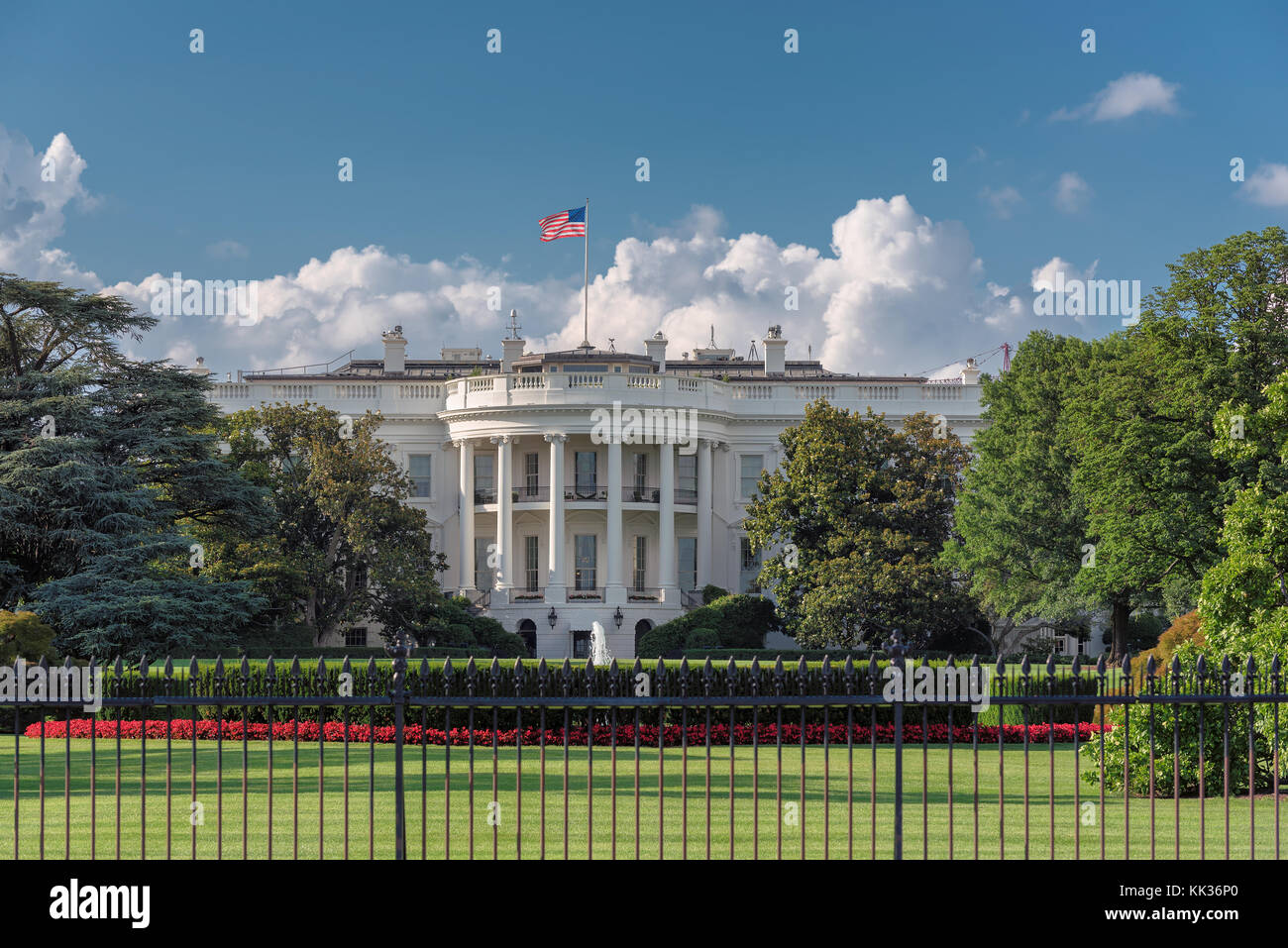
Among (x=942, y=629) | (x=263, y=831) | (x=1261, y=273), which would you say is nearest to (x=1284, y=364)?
(x=1261, y=273)

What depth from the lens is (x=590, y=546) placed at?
6131 centimetres

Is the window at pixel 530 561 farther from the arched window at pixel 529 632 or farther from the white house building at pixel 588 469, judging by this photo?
the arched window at pixel 529 632

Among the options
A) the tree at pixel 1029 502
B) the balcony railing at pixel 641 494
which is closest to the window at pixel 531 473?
the balcony railing at pixel 641 494

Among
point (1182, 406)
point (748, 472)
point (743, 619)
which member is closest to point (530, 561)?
point (748, 472)

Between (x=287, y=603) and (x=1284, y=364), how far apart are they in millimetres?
29324

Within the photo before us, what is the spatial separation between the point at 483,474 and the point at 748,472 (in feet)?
35.5

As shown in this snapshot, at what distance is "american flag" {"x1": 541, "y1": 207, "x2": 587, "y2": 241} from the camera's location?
180 ft

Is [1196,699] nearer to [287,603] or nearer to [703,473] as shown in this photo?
[287,603]

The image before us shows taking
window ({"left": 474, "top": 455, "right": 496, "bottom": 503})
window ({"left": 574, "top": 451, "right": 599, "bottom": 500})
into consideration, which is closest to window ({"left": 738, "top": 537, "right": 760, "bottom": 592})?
window ({"left": 574, "top": 451, "right": 599, "bottom": 500})

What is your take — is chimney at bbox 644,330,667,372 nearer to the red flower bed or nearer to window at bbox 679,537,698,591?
window at bbox 679,537,698,591

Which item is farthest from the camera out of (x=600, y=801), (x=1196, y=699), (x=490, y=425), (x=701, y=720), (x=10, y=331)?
(x=490, y=425)

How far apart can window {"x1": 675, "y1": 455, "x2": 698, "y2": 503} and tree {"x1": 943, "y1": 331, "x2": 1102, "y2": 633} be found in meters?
16.2

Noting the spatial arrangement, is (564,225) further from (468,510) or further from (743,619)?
(743,619)

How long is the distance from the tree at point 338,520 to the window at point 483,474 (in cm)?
1023
